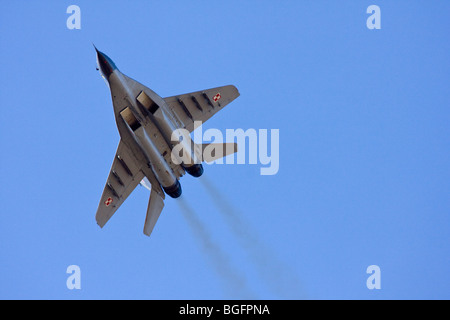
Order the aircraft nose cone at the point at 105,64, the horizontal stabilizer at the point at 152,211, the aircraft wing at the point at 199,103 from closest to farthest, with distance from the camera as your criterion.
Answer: the aircraft nose cone at the point at 105,64, the aircraft wing at the point at 199,103, the horizontal stabilizer at the point at 152,211

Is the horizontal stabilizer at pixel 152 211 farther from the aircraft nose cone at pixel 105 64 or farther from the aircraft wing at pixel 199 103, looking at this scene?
the aircraft nose cone at pixel 105 64

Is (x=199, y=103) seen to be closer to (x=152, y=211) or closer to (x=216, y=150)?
(x=216, y=150)

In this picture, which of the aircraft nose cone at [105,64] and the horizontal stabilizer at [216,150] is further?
the horizontal stabilizer at [216,150]

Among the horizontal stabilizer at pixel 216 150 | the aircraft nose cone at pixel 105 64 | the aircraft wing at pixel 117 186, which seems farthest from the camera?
the aircraft wing at pixel 117 186

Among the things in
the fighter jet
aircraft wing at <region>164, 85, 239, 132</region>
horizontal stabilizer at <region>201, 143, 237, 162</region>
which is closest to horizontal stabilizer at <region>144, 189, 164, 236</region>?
the fighter jet

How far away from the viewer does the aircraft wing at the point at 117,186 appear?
3503 cm

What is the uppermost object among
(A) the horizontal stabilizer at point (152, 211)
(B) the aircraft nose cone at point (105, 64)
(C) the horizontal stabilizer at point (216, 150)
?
(B) the aircraft nose cone at point (105, 64)

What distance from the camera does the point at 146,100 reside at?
32.8 metres

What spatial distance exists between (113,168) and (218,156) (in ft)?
17.9

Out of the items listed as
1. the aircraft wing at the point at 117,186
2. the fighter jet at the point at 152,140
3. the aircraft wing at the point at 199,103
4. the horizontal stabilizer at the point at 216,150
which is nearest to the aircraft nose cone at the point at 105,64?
the fighter jet at the point at 152,140

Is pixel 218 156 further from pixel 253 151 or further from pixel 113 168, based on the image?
pixel 113 168

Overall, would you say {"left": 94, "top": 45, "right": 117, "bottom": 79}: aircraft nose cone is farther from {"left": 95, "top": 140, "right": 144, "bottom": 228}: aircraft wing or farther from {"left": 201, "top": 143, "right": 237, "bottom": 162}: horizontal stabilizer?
{"left": 201, "top": 143, "right": 237, "bottom": 162}: horizontal stabilizer

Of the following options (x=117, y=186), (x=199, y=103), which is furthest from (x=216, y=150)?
(x=117, y=186)

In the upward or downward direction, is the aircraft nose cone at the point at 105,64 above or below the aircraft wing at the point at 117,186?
above
